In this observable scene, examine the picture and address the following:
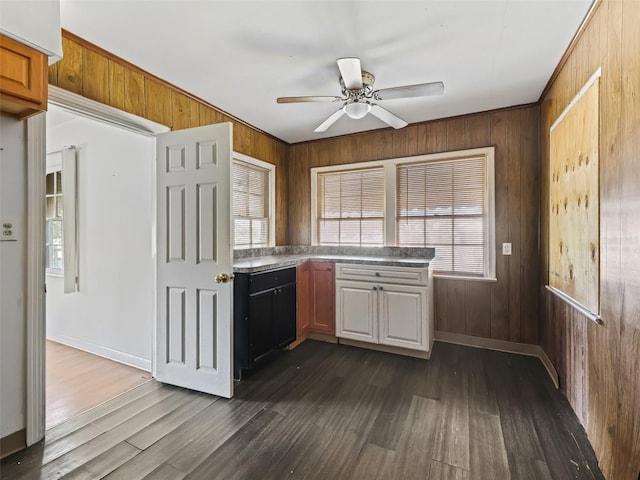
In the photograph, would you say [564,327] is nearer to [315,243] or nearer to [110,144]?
[315,243]

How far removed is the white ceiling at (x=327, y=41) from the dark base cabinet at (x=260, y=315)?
1.70 m

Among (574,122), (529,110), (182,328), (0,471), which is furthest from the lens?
(529,110)

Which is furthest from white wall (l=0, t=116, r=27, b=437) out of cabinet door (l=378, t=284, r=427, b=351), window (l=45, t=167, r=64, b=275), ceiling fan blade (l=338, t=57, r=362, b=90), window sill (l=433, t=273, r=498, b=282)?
window sill (l=433, t=273, r=498, b=282)

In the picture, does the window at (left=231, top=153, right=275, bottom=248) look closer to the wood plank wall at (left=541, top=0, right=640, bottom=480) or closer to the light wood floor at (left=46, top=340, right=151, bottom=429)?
the light wood floor at (left=46, top=340, right=151, bottom=429)

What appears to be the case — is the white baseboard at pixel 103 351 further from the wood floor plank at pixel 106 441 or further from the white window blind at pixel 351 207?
the white window blind at pixel 351 207

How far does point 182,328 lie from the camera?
7.82 feet

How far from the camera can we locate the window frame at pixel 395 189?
3.14 metres

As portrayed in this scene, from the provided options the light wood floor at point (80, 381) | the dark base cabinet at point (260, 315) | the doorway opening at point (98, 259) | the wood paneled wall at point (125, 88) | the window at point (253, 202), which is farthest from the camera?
the window at point (253, 202)

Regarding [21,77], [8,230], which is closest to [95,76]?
[21,77]

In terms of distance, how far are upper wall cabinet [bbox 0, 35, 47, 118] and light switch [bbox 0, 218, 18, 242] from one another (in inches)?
24.4

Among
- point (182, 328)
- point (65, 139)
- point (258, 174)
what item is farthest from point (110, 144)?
point (182, 328)

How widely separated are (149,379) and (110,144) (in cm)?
232

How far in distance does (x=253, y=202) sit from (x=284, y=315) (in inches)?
61.4

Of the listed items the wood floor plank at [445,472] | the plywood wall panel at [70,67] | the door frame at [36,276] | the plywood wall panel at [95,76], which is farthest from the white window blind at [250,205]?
the wood floor plank at [445,472]
